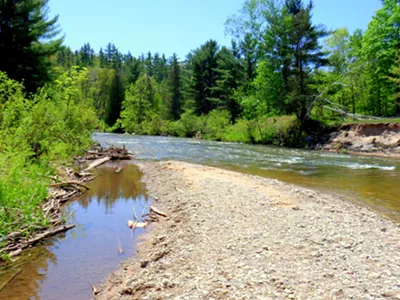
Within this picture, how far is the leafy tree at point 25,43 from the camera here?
22.1m

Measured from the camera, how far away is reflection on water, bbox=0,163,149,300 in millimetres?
5195

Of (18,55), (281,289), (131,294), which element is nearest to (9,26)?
(18,55)

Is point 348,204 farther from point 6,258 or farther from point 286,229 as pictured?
point 6,258

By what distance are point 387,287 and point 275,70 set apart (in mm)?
34439

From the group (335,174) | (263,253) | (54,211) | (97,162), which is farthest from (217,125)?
(263,253)

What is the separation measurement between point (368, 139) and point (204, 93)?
38784 millimetres

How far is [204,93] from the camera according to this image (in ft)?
204

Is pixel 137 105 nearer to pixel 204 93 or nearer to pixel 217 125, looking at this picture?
pixel 204 93

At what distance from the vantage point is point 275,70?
36344 millimetres

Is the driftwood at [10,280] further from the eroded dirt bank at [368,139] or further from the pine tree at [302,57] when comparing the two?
the pine tree at [302,57]

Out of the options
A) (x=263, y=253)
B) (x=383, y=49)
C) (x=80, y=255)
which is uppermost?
(x=383, y=49)

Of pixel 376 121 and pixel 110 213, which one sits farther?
pixel 376 121

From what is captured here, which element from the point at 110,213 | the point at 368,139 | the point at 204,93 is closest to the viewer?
the point at 110,213

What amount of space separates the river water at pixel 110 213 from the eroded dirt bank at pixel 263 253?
600 mm
